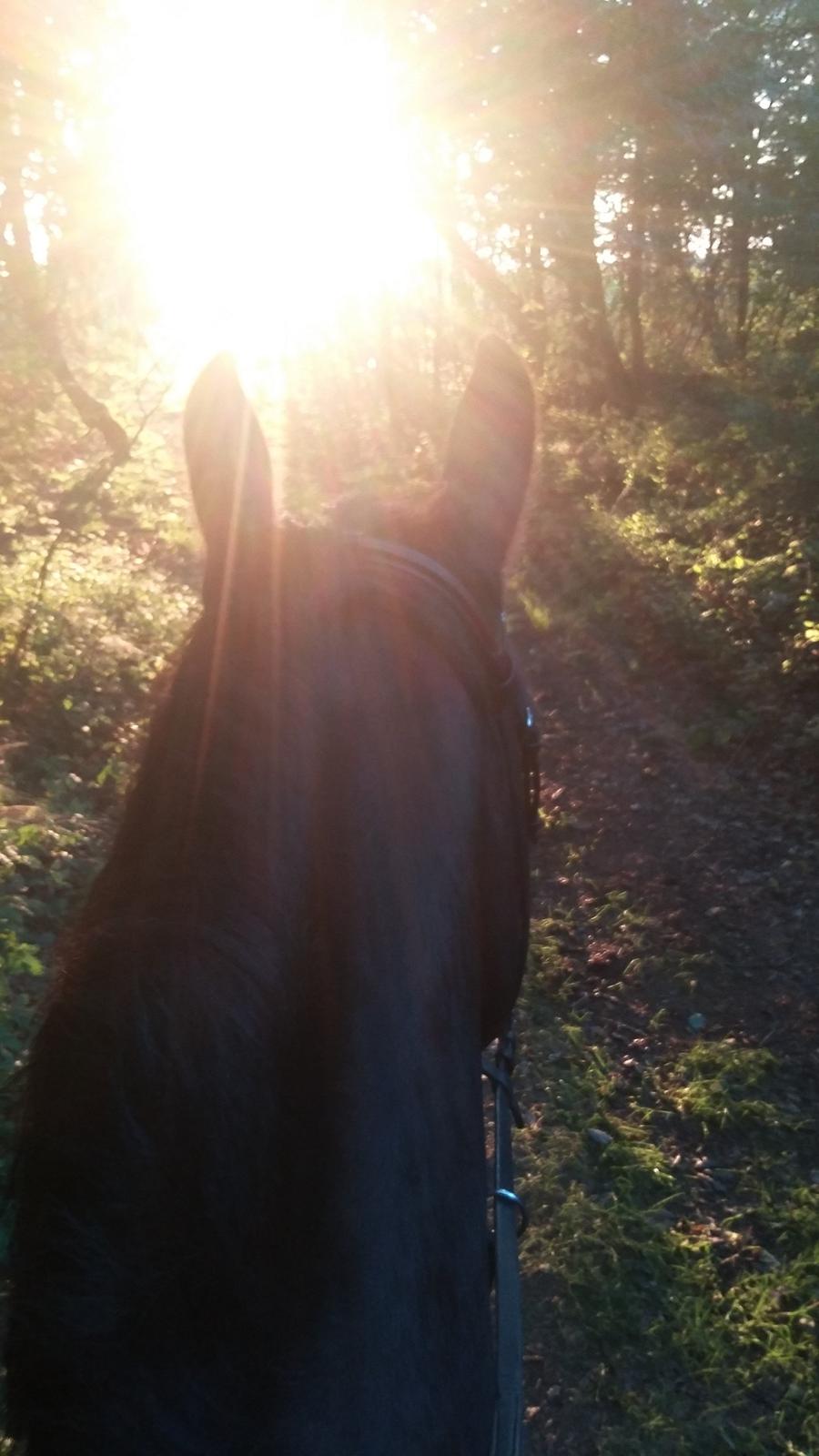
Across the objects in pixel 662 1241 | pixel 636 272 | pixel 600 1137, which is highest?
pixel 636 272

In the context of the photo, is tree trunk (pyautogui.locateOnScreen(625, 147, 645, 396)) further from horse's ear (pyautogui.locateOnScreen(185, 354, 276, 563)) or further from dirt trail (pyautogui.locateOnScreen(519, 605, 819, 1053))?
horse's ear (pyautogui.locateOnScreen(185, 354, 276, 563))

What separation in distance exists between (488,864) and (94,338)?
271 inches

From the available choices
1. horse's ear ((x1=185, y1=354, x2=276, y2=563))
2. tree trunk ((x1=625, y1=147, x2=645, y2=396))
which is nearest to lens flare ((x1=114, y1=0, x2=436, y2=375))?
tree trunk ((x1=625, y1=147, x2=645, y2=396))

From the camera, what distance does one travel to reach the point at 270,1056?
84 centimetres

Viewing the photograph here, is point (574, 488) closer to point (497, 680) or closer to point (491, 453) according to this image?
point (491, 453)

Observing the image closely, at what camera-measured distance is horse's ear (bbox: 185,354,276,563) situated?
120 centimetres

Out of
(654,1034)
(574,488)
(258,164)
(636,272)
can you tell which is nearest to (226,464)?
(654,1034)

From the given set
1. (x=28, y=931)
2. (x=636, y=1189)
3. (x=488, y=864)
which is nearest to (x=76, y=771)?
(x=28, y=931)

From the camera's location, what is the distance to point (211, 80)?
8203 millimetres

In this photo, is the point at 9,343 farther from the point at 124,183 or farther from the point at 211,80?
the point at 211,80

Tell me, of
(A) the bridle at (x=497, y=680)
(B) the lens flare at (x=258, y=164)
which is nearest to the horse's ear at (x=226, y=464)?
(A) the bridle at (x=497, y=680)

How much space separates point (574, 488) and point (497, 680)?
37.9 ft

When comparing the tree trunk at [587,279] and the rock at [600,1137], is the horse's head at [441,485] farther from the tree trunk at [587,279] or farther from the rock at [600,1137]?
the tree trunk at [587,279]

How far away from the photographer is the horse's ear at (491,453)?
1.56 metres
